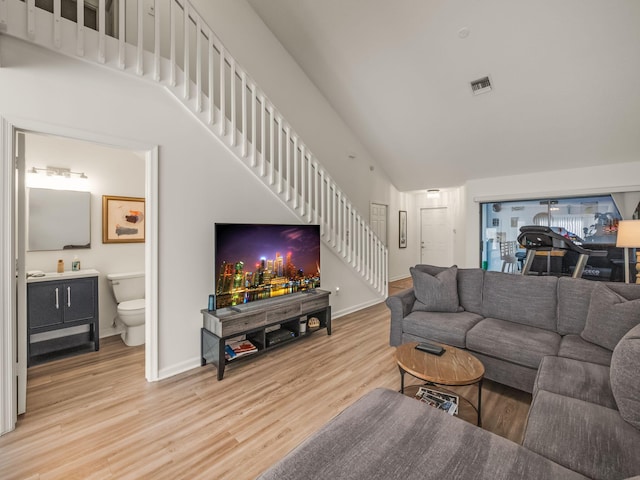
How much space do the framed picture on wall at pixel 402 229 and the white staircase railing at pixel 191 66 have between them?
2.57m

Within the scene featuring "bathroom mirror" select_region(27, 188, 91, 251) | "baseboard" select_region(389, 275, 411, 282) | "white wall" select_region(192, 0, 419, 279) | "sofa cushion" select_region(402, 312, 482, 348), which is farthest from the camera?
"baseboard" select_region(389, 275, 411, 282)

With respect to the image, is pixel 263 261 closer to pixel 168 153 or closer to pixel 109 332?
pixel 168 153

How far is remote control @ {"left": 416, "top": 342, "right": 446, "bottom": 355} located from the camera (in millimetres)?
2182

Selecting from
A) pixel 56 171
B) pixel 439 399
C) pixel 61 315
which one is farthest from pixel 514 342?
pixel 56 171

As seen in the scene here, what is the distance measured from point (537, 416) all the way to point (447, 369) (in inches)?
22.1

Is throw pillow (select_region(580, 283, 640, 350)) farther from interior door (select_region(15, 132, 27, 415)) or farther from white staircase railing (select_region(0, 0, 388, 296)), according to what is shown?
interior door (select_region(15, 132, 27, 415))

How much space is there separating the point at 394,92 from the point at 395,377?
12.8 ft

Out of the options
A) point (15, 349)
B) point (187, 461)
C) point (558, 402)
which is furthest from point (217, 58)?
point (558, 402)

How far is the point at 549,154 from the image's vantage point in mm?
4574

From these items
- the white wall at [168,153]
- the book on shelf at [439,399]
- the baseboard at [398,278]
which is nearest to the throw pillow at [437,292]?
the book on shelf at [439,399]

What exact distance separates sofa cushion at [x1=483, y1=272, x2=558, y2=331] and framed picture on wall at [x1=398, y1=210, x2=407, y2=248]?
177 inches

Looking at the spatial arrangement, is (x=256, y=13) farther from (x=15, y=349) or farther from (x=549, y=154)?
(x=549, y=154)

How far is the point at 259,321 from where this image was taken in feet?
9.44

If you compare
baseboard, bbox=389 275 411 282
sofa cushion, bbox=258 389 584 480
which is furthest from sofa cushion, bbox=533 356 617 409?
baseboard, bbox=389 275 411 282
